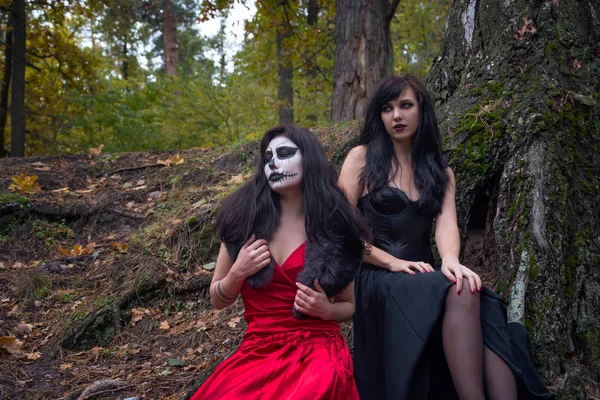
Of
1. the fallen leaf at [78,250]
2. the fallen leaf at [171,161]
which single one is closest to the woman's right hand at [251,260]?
the fallen leaf at [78,250]

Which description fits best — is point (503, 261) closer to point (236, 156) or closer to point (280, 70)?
point (236, 156)

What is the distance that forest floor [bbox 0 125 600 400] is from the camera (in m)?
4.00

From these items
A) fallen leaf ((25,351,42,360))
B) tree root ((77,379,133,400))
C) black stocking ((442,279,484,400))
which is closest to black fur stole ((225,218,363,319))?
black stocking ((442,279,484,400))

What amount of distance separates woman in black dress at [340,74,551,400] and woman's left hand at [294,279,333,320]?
436 millimetres

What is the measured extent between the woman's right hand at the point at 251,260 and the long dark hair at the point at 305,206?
0.32 ft

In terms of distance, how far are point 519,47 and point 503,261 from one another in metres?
1.46

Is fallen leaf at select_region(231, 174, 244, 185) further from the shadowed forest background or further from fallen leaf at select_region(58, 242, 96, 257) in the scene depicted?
fallen leaf at select_region(58, 242, 96, 257)

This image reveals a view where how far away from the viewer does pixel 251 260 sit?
2566 mm

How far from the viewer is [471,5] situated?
415cm

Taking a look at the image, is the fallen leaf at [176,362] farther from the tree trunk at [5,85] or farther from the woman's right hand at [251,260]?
the tree trunk at [5,85]

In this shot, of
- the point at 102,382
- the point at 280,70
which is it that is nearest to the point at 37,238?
the point at 102,382

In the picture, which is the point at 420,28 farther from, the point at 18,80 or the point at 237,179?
the point at 237,179

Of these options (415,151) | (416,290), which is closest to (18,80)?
(415,151)

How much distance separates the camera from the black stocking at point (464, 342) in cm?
254
